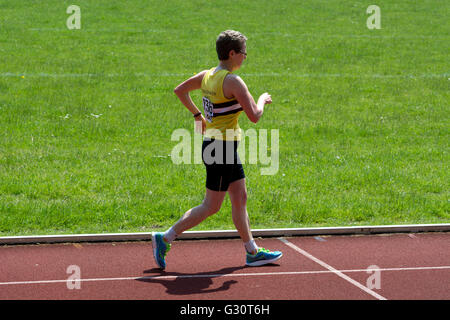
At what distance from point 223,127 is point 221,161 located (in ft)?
1.02

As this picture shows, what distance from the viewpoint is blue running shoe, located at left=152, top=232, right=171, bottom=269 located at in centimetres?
639

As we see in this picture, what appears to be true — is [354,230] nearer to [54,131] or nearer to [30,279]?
[30,279]

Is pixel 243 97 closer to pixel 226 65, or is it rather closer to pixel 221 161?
pixel 226 65

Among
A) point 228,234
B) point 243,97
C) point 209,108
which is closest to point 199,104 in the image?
point 228,234

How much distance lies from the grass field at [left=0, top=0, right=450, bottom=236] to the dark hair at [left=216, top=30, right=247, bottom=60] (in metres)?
2.93

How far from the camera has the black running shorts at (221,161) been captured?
6062mm

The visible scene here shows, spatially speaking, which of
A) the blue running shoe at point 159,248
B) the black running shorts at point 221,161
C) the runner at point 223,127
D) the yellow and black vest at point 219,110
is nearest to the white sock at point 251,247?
the runner at point 223,127

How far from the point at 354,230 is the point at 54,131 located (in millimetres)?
7569

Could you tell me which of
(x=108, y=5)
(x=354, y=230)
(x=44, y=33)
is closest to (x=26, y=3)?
(x=108, y=5)

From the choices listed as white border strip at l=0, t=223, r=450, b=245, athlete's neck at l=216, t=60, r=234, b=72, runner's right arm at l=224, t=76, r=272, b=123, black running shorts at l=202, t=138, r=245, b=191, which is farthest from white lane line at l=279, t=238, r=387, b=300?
athlete's neck at l=216, t=60, r=234, b=72

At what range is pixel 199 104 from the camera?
623 inches

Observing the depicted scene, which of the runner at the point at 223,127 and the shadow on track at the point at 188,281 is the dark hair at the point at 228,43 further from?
the shadow on track at the point at 188,281

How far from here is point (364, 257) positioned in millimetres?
6938

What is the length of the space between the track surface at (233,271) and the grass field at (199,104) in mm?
973
